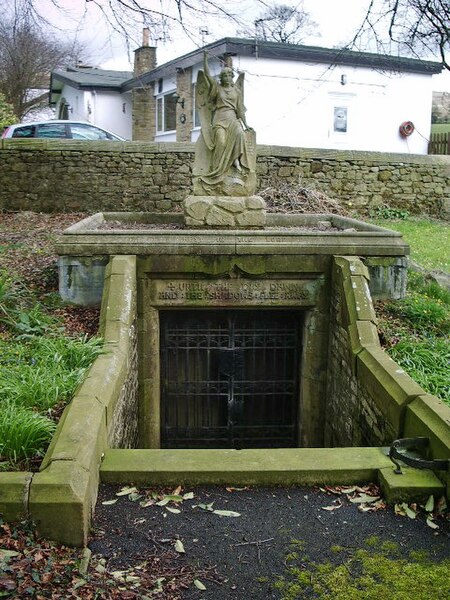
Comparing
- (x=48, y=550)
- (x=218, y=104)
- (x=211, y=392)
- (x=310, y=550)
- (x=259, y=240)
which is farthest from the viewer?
(x=218, y=104)

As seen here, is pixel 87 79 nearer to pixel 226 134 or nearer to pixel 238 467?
pixel 226 134

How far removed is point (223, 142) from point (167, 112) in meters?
15.4

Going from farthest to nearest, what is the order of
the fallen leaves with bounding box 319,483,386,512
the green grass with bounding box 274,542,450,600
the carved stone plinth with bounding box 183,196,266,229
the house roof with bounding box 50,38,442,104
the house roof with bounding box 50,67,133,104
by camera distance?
the house roof with bounding box 50,67,133,104 < the house roof with bounding box 50,38,442,104 < the carved stone plinth with bounding box 183,196,266,229 < the fallen leaves with bounding box 319,483,386,512 < the green grass with bounding box 274,542,450,600

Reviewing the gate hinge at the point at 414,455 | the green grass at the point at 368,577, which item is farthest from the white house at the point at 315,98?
the green grass at the point at 368,577

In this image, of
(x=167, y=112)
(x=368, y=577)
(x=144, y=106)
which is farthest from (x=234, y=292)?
(x=144, y=106)

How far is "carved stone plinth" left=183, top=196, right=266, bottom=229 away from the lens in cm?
912

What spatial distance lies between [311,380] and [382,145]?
14.7 meters

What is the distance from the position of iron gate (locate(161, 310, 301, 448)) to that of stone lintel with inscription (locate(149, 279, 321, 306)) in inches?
16.2

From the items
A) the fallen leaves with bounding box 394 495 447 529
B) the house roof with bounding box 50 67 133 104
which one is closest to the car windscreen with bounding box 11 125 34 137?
the house roof with bounding box 50 67 133 104

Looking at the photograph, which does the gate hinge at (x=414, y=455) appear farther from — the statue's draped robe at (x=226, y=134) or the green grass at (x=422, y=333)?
the statue's draped robe at (x=226, y=134)

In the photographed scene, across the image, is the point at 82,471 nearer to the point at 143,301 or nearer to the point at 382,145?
the point at 143,301

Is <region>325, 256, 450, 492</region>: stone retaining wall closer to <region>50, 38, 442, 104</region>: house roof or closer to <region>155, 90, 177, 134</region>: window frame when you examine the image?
<region>50, 38, 442, 104</region>: house roof

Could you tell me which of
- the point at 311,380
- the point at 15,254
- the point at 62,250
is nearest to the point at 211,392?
the point at 311,380

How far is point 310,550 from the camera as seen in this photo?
12.1ft
